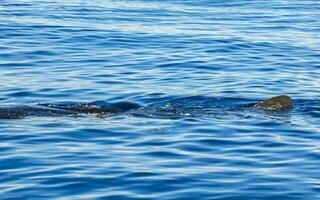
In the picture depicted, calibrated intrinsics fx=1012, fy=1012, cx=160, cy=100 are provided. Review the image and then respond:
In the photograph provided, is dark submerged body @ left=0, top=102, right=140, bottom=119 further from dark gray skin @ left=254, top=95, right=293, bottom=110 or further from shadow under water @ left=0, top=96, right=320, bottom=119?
dark gray skin @ left=254, top=95, right=293, bottom=110

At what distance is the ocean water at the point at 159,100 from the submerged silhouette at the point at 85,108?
12cm

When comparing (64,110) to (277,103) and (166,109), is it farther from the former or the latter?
(277,103)

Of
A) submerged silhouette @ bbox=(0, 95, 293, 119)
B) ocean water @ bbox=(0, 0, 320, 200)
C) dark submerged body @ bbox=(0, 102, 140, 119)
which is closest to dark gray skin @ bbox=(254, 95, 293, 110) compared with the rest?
submerged silhouette @ bbox=(0, 95, 293, 119)

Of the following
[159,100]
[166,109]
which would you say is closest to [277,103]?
[166,109]

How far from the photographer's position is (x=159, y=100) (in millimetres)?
16391

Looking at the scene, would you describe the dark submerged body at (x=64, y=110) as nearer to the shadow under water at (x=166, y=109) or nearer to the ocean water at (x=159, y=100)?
the shadow under water at (x=166, y=109)

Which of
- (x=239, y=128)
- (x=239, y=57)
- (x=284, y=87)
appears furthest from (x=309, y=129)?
(x=239, y=57)

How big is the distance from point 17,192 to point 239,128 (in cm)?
438

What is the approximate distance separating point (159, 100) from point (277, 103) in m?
2.12

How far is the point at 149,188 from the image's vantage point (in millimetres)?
10742

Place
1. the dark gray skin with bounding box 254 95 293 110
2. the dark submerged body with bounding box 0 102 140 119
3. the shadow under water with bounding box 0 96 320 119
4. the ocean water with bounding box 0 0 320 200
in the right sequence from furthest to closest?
the dark gray skin with bounding box 254 95 293 110, the shadow under water with bounding box 0 96 320 119, the dark submerged body with bounding box 0 102 140 119, the ocean water with bounding box 0 0 320 200

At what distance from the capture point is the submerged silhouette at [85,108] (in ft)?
48.5

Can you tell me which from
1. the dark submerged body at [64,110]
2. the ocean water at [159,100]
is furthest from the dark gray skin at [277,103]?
the dark submerged body at [64,110]

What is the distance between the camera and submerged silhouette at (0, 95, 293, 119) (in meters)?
14.8
